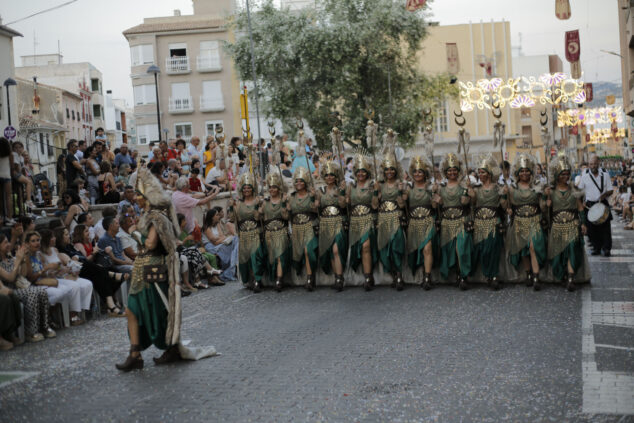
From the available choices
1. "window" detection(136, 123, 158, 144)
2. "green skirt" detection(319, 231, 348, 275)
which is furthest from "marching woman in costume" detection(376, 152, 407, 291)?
"window" detection(136, 123, 158, 144)

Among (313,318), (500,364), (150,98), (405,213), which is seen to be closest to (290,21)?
(150,98)

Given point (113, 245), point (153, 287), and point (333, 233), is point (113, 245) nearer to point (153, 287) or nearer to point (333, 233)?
point (333, 233)

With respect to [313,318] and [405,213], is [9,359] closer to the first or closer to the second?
[313,318]

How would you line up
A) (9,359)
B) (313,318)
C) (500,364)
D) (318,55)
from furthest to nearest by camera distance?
(318,55) < (313,318) < (9,359) < (500,364)

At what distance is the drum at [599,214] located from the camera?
14.8m

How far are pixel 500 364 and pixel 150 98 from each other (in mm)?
49158

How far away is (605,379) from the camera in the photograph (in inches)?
272

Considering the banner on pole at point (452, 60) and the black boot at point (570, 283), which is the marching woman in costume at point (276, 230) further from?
the banner on pole at point (452, 60)

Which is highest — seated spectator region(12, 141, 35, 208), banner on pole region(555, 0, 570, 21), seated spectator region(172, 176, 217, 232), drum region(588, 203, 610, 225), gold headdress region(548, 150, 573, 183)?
banner on pole region(555, 0, 570, 21)

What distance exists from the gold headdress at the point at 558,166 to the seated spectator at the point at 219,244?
19.1ft

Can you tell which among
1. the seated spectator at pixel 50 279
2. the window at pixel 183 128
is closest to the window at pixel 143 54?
the window at pixel 183 128

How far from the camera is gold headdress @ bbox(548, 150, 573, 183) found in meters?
11.8

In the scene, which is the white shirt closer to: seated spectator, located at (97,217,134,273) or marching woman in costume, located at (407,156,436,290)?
marching woman in costume, located at (407,156,436,290)

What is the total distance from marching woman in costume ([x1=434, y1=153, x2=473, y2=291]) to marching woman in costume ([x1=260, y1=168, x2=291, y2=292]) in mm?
2299
